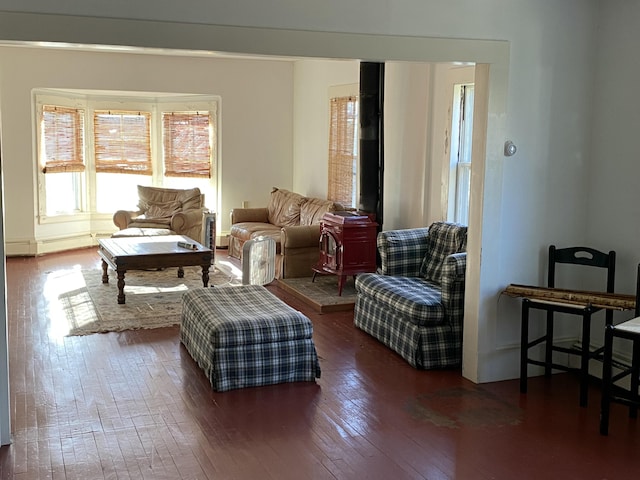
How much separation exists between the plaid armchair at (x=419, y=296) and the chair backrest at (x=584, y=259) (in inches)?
23.0

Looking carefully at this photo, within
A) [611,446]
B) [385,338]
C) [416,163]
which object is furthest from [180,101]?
[611,446]

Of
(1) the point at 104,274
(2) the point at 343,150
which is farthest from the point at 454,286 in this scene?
(1) the point at 104,274

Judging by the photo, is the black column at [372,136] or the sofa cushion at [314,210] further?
the sofa cushion at [314,210]

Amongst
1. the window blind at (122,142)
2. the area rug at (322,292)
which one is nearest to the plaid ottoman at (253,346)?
the area rug at (322,292)

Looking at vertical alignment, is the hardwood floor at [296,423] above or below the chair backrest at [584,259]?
below

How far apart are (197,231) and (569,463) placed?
6.50 meters

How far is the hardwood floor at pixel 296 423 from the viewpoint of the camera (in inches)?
142

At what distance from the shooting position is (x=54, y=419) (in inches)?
163

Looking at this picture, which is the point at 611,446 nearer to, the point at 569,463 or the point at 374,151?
the point at 569,463

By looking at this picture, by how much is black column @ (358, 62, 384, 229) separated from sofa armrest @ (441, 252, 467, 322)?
230cm

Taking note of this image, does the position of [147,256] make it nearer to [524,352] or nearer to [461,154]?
[461,154]

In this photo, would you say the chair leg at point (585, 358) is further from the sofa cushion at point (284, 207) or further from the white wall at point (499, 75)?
the sofa cushion at point (284, 207)

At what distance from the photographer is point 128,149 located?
10477 millimetres

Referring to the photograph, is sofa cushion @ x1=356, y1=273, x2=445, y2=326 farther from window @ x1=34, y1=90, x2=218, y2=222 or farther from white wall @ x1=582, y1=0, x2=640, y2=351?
window @ x1=34, y1=90, x2=218, y2=222
